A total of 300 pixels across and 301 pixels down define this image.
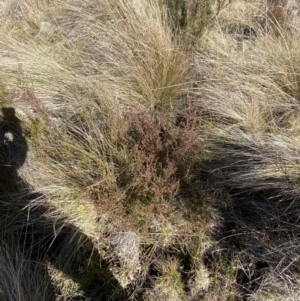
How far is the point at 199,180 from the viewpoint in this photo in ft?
6.97

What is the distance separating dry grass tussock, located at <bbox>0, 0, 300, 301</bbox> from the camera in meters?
1.91

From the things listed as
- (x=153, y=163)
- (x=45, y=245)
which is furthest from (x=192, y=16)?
(x=45, y=245)

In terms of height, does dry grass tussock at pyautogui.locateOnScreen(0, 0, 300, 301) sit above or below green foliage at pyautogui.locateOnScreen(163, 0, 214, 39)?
below

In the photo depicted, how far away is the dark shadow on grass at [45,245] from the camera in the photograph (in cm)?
195

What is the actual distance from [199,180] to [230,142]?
1.19 feet

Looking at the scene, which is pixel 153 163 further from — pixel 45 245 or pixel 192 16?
pixel 192 16

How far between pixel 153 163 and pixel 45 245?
2.72 feet

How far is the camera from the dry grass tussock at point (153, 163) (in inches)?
75.3

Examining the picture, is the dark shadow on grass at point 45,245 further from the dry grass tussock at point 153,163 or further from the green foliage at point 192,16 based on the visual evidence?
the green foliage at point 192,16

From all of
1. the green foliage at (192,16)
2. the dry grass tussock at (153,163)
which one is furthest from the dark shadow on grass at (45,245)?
the green foliage at (192,16)

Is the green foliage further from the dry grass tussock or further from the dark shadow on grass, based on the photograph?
the dark shadow on grass

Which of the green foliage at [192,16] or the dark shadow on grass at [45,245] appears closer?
the dark shadow on grass at [45,245]

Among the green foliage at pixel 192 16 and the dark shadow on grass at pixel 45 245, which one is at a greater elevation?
the green foliage at pixel 192 16

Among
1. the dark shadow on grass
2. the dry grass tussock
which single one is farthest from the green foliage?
the dark shadow on grass
